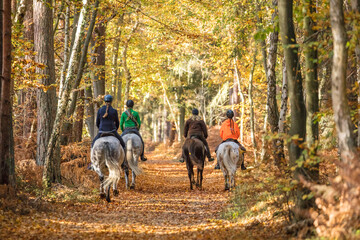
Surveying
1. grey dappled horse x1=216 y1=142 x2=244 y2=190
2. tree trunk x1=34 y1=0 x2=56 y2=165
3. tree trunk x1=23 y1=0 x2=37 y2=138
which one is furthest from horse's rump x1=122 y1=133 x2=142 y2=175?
tree trunk x1=23 y1=0 x2=37 y2=138

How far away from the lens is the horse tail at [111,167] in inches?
458

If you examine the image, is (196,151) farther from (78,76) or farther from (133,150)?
(78,76)

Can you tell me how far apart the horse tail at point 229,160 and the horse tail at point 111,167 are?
3683 millimetres

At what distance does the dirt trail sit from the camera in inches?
304

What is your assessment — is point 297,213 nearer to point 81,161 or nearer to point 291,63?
point 291,63

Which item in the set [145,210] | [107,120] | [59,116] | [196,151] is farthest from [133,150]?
[145,210]

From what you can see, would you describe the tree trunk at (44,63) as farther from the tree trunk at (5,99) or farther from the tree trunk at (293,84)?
the tree trunk at (293,84)

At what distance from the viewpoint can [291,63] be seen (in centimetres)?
695

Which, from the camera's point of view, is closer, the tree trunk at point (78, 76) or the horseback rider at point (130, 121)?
the tree trunk at point (78, 76)

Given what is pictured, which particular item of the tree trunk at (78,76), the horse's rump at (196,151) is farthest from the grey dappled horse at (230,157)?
the tree trunk at (78,76)

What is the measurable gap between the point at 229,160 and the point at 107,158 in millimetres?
4066

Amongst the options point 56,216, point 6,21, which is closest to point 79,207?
point 56,216

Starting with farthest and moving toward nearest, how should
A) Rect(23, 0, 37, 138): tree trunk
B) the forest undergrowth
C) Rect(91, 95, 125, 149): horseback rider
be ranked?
Rect(23, 0, 37, 138): tree trunk < Rect(91, 95, 125, 149): horseback rider < the forest undergrowth

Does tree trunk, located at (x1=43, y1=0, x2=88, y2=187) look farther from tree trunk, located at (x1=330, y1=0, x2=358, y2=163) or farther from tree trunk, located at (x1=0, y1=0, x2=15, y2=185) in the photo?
tree trunk, located at (x1=330, y1=0, x2=358, y2=163)
